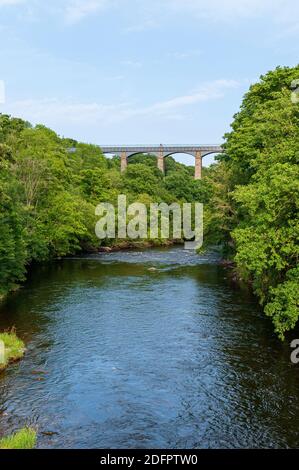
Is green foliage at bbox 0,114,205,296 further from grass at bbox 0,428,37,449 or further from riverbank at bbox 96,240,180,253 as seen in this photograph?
grass at bbox 0,428,37,449

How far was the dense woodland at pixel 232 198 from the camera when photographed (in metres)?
18.8

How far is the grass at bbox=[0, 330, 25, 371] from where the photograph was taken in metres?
18.9

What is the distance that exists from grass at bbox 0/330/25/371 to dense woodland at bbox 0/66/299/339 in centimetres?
823

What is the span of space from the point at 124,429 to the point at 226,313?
1398 cm

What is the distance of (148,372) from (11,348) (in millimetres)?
6198

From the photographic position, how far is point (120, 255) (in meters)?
55.9

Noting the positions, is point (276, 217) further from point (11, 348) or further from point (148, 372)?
point (11, 348)

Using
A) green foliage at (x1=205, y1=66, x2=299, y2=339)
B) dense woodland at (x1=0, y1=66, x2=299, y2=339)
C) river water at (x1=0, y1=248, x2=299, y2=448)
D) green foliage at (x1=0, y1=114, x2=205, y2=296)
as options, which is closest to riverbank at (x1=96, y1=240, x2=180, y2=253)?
green foliage at (x1=0, y1=114, x2=205, y2=296)

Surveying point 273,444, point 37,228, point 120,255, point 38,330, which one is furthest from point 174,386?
point 120,255

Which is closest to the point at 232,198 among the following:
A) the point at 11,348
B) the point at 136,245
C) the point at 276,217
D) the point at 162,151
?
the point at 276,217

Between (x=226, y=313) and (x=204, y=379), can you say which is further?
(x=226, y=313)

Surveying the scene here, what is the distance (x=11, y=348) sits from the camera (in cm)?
1980
